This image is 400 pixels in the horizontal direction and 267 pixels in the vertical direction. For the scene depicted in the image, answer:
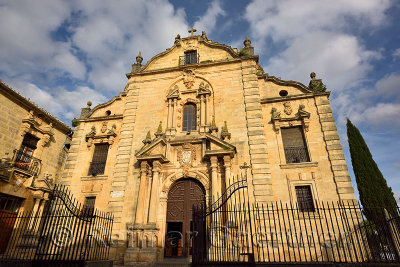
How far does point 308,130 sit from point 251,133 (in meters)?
2.81

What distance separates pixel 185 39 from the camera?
1648 centimetres

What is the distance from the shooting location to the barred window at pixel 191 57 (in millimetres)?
15883

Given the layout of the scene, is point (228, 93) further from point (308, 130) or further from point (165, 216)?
point (165, 216)

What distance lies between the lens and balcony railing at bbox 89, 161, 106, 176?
1378 centimetres

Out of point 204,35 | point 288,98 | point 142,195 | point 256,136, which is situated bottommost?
point 142,195

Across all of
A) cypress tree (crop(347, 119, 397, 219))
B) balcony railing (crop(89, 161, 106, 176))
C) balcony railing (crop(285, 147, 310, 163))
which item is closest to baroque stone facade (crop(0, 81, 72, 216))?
balcony railing (crop(89, 161, 106, 176))

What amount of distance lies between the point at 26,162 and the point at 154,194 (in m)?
8.10

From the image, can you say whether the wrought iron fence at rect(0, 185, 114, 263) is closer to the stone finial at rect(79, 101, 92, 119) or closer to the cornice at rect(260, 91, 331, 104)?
the stone finial at rect(79, 101, 92, 119)

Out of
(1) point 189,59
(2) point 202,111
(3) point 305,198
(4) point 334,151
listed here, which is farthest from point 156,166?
(4) point 334,151

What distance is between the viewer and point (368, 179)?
1307cm

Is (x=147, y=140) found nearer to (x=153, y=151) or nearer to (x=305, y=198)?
(x=153, y=151)

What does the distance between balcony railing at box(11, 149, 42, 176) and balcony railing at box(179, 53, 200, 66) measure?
411 inches

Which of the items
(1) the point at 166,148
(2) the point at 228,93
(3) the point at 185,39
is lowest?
(1) the point at 166,148

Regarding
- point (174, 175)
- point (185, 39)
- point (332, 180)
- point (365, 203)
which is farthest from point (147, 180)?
point (365, 203)
